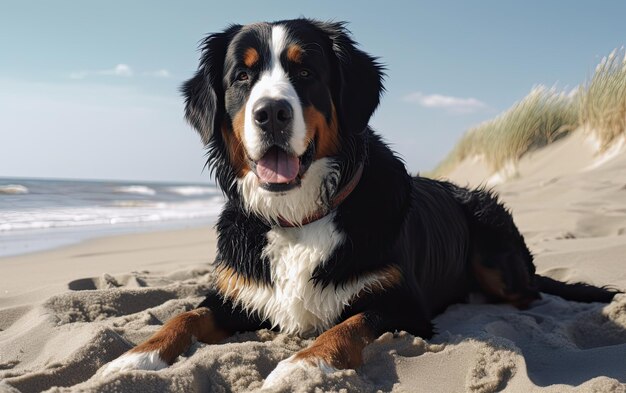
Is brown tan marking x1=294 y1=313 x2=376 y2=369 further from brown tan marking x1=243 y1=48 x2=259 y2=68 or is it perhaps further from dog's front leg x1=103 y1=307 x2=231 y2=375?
brown tan marking x1=243 y1=48 x2=259 y2=68

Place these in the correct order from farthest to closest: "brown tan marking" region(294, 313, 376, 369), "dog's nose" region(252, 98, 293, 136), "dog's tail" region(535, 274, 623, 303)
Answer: "dog's tail" region(535, 274, 623, 303)
"dog's nose" region(252, 98, 293, 136)
"brown tan marking" region(294, 313, 376, 369)

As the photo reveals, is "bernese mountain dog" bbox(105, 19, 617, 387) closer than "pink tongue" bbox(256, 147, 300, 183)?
Yes

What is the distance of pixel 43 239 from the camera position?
8445 mm

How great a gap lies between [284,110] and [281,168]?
35 cm

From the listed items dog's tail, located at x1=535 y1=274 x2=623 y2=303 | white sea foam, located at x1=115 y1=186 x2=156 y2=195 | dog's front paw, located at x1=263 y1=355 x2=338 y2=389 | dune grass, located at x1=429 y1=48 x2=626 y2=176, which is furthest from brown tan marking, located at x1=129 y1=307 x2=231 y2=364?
white sea foam, located at x1=115 y1=186 x2=156 y2=195

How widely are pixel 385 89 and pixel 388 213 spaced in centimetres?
77

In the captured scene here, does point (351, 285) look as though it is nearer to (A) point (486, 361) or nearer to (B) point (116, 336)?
(A) point (486, 361)

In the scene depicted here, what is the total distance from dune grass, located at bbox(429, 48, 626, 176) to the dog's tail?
746 cm

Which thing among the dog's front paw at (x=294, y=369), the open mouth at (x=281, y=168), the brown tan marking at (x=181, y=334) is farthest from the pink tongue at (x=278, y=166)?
the dog's front paw at (x=294, y=369)

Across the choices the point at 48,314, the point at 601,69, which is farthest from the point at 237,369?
the point at 601,69

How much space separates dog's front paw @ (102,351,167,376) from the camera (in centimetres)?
269

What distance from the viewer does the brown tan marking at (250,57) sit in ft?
10.8

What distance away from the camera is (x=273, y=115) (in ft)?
9.82

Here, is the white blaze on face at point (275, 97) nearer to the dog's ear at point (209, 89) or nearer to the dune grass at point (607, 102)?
the dog's ear at point (209, 89)
